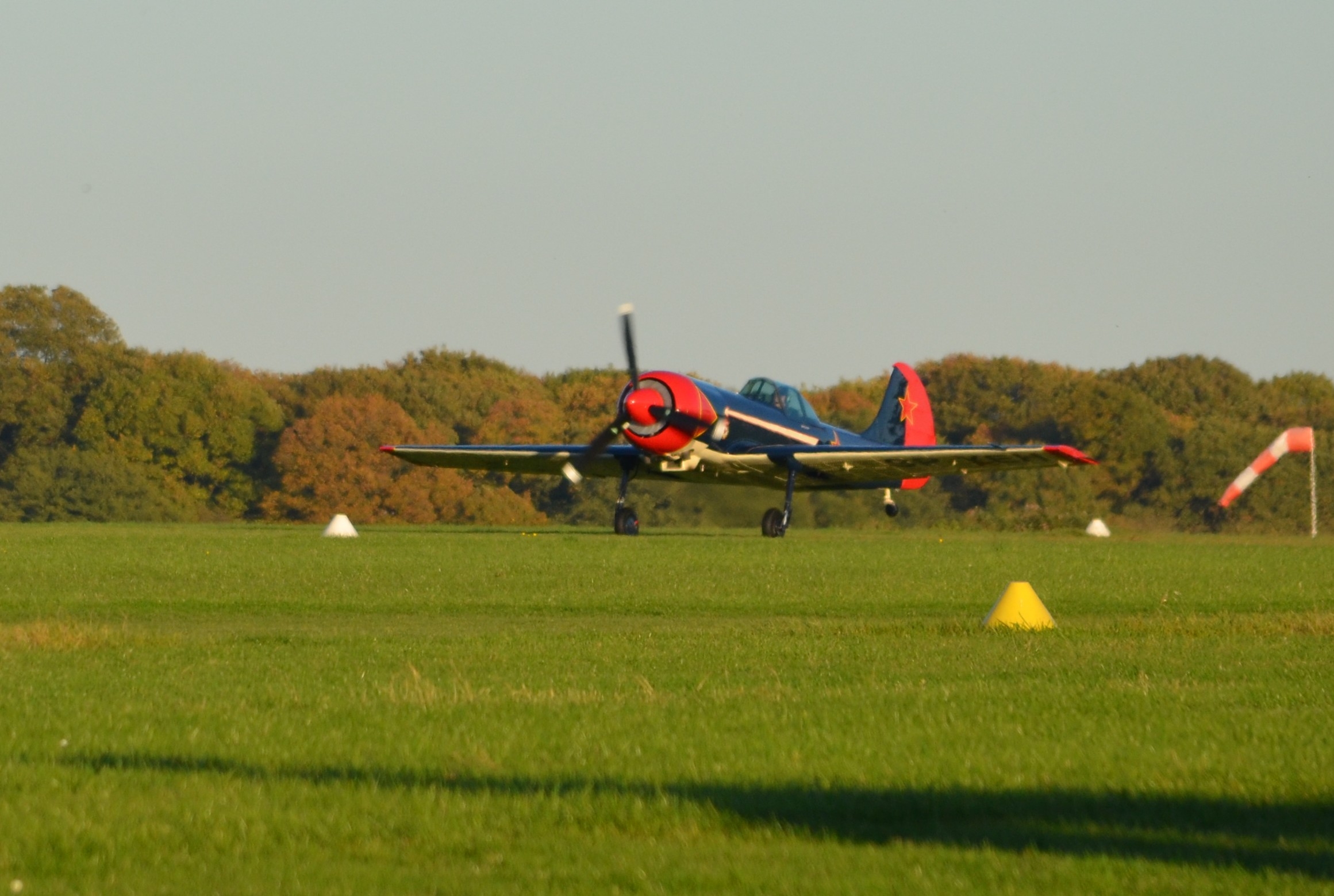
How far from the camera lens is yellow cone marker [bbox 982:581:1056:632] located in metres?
15.7

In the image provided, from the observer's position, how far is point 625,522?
1447 inches

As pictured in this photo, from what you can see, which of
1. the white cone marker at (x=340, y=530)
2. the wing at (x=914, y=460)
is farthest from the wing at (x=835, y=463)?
the white cone marker at (x=340, y=530)

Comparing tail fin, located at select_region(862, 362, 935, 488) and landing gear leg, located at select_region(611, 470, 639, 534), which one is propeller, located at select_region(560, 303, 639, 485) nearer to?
landing gear leg, located at select_region(611, 470, 639, 534)

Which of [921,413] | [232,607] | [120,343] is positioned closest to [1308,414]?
[921,413]

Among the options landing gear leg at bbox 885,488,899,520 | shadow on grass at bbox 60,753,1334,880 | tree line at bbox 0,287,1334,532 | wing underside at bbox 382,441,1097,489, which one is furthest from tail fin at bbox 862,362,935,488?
shadow on grass at bbox 60,753,1334,880

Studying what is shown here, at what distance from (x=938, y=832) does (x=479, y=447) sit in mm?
33925

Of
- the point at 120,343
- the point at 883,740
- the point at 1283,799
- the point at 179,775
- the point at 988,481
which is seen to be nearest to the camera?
the point at 1283,799

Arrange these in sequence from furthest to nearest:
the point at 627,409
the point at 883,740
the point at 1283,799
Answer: the point at 627,409 → the point at 883,740 → the point at 1283,799

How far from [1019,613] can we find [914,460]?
22254mm

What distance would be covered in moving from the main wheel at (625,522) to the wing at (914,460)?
10.5ft

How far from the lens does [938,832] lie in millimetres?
6469

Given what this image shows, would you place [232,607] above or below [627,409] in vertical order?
below

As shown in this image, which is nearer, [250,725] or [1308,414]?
[250,725]

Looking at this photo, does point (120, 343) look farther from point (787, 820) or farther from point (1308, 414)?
point (787, 820)
